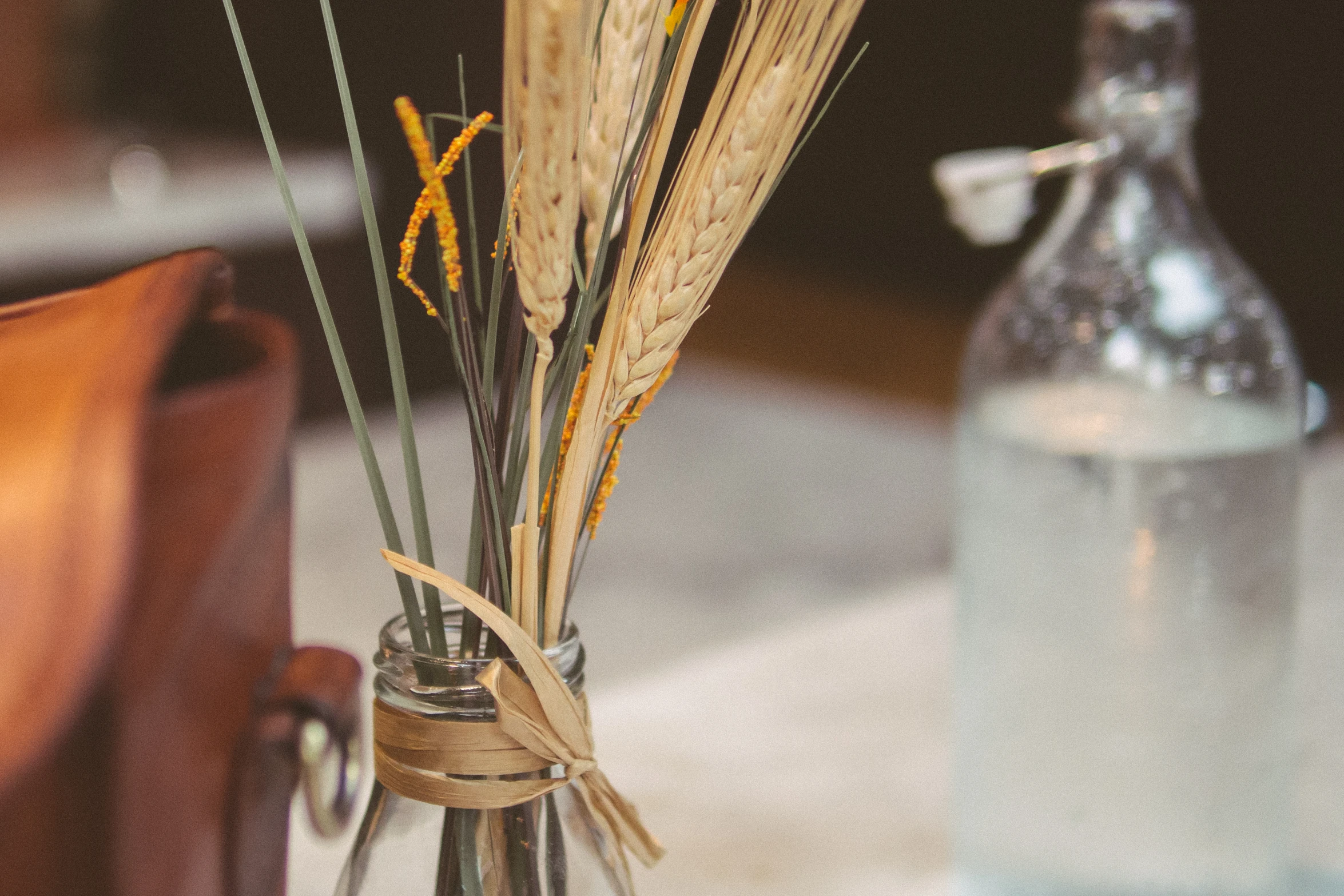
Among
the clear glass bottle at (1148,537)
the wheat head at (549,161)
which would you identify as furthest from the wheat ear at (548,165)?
the clear glass bottle at (1148,537)

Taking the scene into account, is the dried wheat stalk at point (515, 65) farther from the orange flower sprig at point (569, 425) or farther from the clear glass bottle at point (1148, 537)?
the clear glass bottle at point (1148, 537)

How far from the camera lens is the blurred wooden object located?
26 cm

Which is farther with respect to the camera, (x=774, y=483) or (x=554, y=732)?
(x=774, y=483)

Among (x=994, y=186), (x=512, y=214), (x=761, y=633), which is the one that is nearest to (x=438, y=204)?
(x=512, y=214)

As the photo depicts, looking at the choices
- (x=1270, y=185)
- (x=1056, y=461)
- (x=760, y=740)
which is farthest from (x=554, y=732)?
(x=1270, y=185)

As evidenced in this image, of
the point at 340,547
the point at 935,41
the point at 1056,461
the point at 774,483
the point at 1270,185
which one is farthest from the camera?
the point at 935,41

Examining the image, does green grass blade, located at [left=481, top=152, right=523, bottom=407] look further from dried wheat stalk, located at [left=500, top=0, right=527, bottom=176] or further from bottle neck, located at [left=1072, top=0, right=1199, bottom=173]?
bottle neck, located at [left=1072, top=0, right=1199, bottom=173]

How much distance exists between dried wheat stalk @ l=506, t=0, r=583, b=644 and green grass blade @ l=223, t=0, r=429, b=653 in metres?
0.04

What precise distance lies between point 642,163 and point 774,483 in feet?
4.32

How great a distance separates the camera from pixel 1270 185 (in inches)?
139

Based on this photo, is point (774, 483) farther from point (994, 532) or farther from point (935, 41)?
point (935, 41)

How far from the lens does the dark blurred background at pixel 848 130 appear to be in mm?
2725

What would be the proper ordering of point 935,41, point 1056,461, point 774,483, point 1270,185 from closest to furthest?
1. point 1056,461
2. point 774,483
3. point 1270,185
4. point 935,41

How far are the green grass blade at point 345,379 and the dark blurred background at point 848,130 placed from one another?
1.32 meters
